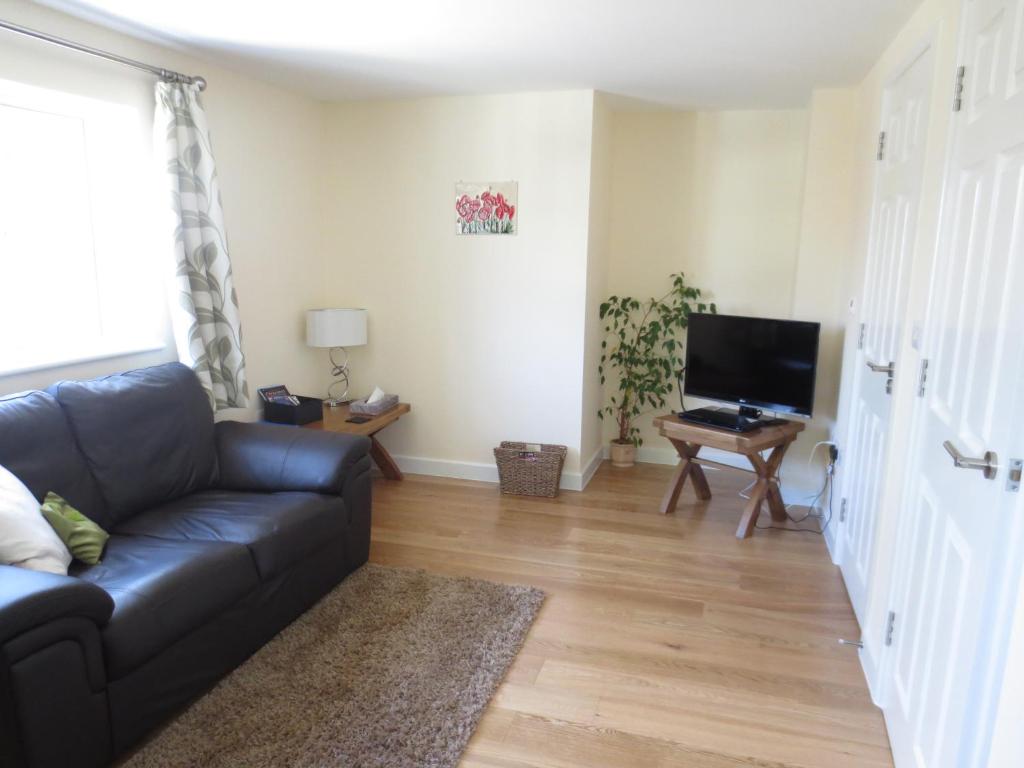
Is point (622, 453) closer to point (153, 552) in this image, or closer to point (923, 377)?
point (923, 377)

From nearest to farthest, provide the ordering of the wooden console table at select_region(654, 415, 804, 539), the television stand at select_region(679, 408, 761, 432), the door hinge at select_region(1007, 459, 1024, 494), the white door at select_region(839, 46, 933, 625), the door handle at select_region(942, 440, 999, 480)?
the door hinge at select_region(1007, 459, 1024, 494), the door handle at select_region(942, 440, 999, 480), the white door at select_region(839, 46, 933, 625), the wooden console table at select_region(654, 415, 804, 539), the television stand at select_region(679, 408, 761, 432)

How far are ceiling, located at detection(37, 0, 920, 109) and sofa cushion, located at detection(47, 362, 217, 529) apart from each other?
4.71 ft

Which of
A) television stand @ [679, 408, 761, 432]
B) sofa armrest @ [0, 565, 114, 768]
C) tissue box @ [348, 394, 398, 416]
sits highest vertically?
television stand @ [679, 408, 761, 432]

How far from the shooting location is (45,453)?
2.37m

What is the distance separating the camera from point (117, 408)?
8.73 ft

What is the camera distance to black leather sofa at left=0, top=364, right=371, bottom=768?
67.7 inches

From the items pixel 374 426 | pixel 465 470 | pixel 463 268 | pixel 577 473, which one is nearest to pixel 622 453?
pixel 577 473

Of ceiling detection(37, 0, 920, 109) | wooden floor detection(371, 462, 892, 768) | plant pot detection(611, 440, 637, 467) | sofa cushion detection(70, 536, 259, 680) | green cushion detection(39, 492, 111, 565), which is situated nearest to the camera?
sofa cushion detection(70, 536, 259, 680)

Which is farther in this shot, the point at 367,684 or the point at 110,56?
the point at 110,56

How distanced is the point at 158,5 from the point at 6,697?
92.9 inches

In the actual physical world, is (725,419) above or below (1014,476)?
below

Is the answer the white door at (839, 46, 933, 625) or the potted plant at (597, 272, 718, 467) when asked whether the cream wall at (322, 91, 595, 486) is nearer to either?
the potted plant at (597, 272, 718, 467)

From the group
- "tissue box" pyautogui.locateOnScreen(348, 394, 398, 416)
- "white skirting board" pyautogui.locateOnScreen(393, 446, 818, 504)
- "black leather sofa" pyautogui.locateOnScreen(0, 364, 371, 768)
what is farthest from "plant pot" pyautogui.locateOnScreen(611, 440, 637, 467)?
"black leather sofa" pyautogui.locateOnScreen(0, 364, 371, 768)

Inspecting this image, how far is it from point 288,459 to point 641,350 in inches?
100.0
